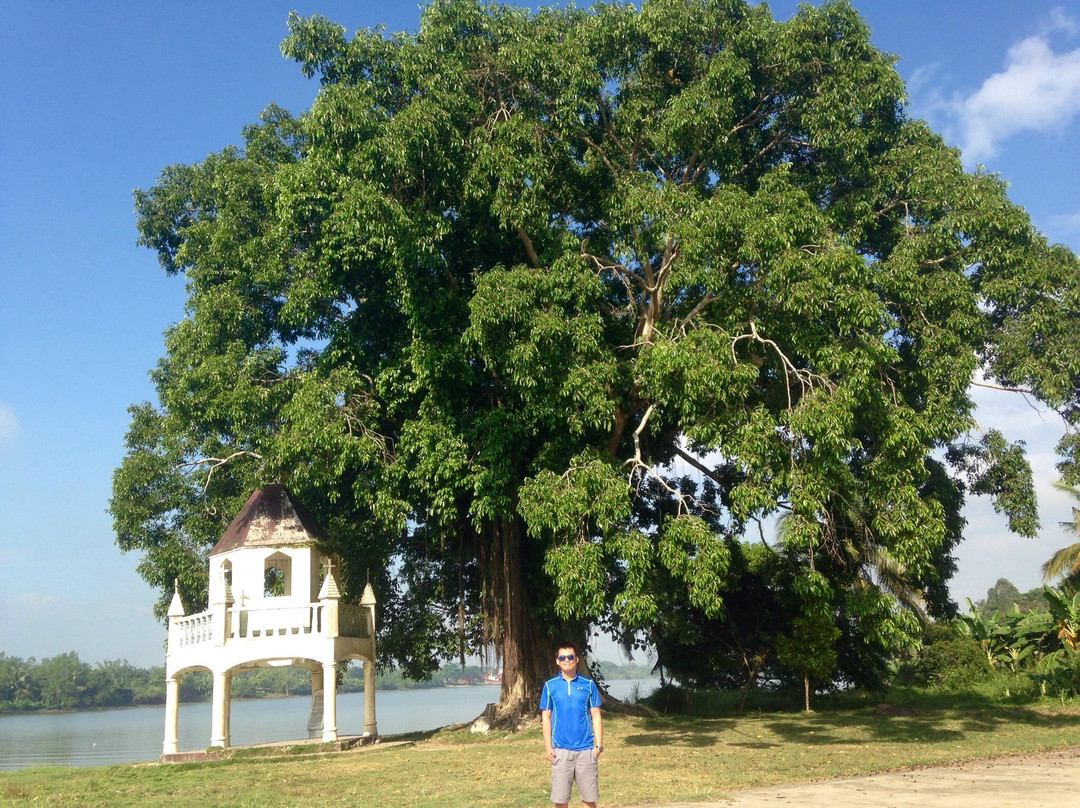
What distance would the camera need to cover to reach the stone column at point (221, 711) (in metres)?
19.4

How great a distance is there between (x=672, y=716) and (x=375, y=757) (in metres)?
8.32

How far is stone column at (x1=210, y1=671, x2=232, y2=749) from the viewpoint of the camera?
63.6ft

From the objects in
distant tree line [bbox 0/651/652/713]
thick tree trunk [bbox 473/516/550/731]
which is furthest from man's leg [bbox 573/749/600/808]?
distant tree line [bbox 0/651/652/713]

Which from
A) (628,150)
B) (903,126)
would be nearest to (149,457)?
(628,150)

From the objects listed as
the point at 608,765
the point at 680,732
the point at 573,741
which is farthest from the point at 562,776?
the point at 680,732

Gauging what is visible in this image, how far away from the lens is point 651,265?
744 inches

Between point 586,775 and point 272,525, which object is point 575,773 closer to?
point 586,775

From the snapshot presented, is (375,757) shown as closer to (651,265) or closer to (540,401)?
(540,401)

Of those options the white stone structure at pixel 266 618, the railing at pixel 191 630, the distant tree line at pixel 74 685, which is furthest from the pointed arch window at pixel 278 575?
the distant tree line at pixel 74 685

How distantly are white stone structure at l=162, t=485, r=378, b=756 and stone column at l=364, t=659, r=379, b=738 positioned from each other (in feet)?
0.13

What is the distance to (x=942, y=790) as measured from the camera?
10453 millimetres

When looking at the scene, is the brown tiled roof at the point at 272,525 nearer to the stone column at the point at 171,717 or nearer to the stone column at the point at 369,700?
the stone column at the point at 171,717

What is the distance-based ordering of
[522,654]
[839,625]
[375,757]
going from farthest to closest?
[839,625], [522,654], [375,757]

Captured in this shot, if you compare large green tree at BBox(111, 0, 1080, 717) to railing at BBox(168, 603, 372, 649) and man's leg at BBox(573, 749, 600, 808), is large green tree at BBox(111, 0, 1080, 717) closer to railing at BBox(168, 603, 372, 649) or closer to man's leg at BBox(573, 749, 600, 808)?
railing at BBox(168, 603, 372, 649)
